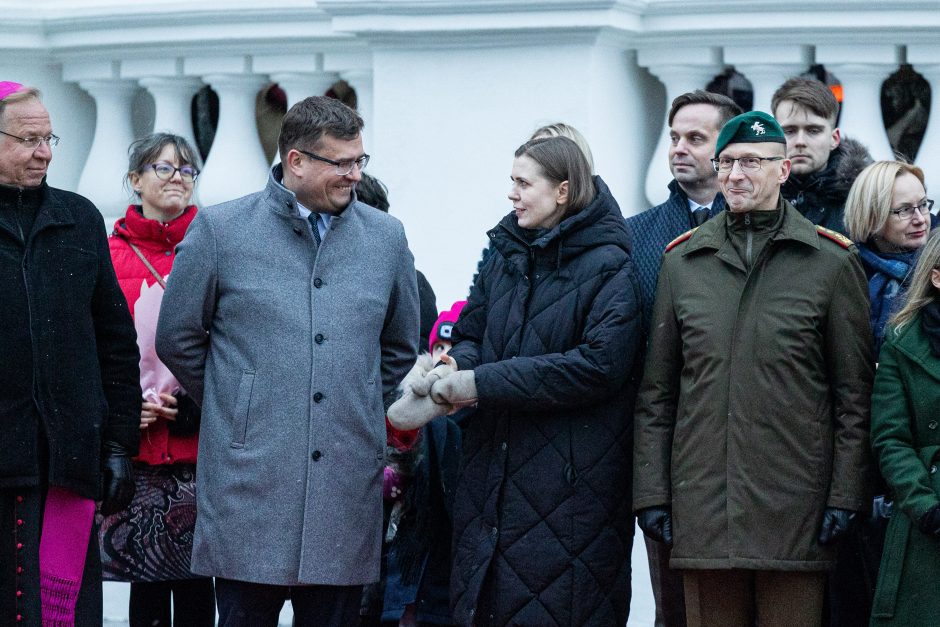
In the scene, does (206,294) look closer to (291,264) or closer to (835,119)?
(291,264)

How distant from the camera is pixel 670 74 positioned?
6.18 metres

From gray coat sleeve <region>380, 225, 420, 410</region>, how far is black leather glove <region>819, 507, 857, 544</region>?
1291 millimetres

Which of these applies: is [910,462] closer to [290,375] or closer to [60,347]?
[290,375]

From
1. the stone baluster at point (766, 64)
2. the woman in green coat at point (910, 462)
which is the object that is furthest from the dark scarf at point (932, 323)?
the stone baluster at point (766, 64)

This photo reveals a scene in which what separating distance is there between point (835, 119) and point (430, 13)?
1.38m

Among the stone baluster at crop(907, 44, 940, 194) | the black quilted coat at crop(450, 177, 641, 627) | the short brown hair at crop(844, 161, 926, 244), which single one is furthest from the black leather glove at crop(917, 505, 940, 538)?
the stone baluster at crop(907, 44, 940, 194)

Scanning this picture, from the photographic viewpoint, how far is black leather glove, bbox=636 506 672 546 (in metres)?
5.23

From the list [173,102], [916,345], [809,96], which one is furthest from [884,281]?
[173,102]

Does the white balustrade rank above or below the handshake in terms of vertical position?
above

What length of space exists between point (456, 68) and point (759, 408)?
1813 mm

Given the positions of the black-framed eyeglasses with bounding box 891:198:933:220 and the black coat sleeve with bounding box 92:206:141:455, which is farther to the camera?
the black-framed eyeglasses with bounding box 891:198:933:220

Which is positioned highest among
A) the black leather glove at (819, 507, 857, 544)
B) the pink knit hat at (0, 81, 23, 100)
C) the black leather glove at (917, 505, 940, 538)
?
the pink knit hat at (0, 81, 23, 100)

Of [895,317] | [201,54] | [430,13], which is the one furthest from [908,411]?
[201,54]

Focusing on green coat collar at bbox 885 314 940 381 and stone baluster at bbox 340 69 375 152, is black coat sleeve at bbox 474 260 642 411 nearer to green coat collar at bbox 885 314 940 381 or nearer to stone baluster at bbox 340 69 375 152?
green coat collar at bbox 885 314 940 381
